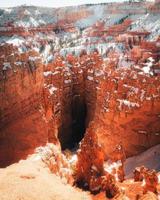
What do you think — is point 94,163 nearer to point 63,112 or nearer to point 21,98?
point 21,98

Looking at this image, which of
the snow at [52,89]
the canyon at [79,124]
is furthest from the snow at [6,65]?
the snow at [52,89]

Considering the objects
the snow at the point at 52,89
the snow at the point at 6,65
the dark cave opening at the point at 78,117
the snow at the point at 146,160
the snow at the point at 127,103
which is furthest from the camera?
the dark cave opening at the point at 78,117

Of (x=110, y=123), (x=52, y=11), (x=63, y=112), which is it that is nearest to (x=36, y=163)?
(x=110, y=123)

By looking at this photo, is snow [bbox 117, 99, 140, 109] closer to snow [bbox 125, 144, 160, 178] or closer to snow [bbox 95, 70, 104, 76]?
snow [bbox 125, 144, 160, 178]

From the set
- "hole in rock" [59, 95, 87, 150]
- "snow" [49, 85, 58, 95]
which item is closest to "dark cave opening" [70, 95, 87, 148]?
"hole in rock" [59, 95, 87, 150]

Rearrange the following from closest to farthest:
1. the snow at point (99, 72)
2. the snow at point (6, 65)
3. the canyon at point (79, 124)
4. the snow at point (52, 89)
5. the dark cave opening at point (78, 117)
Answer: the canyon at point (79, 124), the snow at point (6, 65), the snow at point (52, 89), the snow at point (99, 72), the dark cave opening at point (78, 117)

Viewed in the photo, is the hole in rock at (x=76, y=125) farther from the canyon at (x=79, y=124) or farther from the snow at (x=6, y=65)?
the snow at (x=6, y=65)

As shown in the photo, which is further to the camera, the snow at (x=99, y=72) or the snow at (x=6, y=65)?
the snow at (x=99, y=72)
